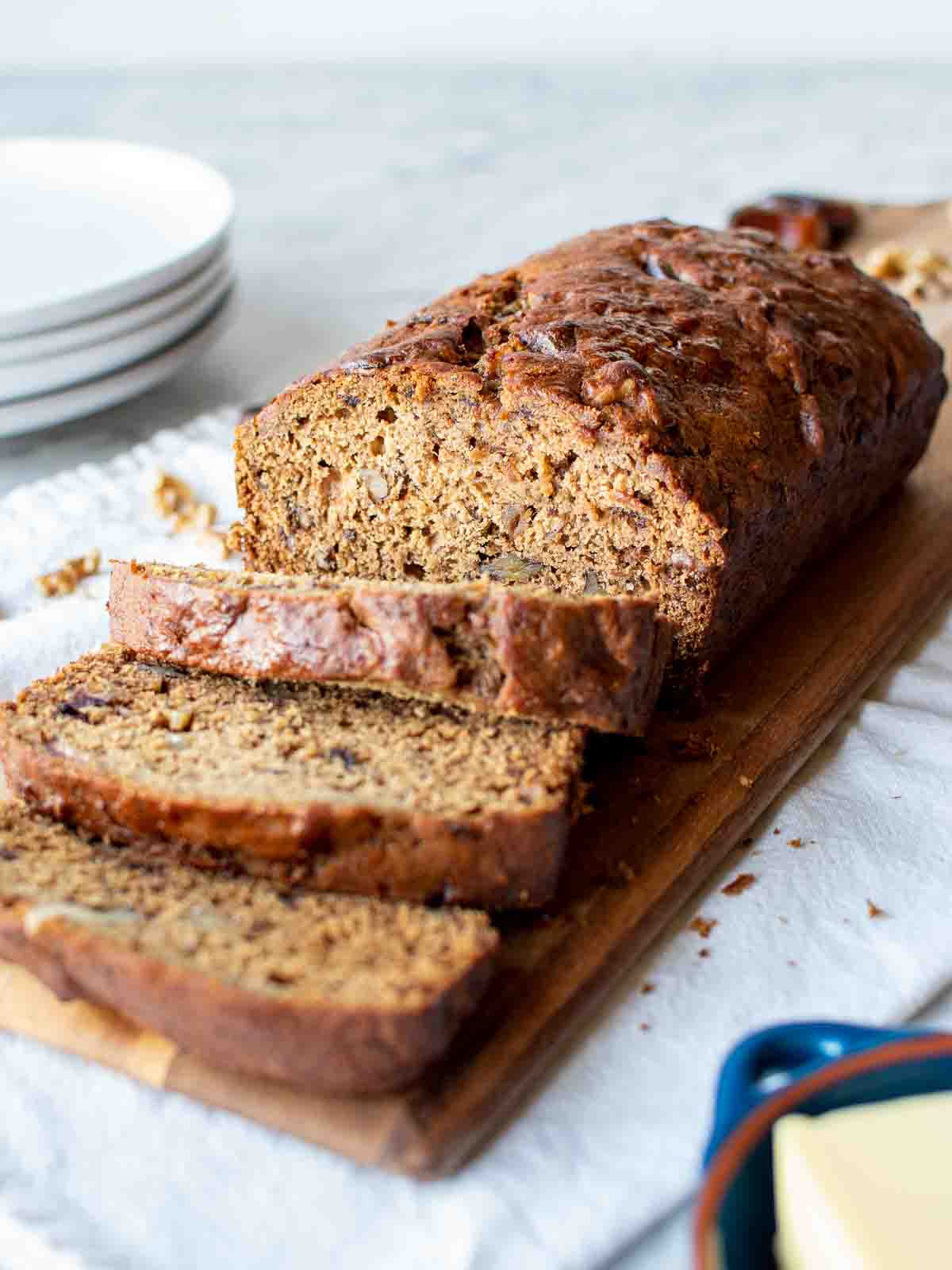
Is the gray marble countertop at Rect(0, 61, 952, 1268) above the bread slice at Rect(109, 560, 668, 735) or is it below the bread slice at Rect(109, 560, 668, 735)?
below

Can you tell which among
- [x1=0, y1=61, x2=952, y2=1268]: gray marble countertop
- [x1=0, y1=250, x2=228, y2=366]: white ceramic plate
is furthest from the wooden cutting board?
[x1=0, y1=61, x2=952, y2=1268]: gray marble countertop

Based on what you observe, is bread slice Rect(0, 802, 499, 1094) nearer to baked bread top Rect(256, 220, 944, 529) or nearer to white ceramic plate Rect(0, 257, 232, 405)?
baked bread top Rect(256, 220, 944, 529)

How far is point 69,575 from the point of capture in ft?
12.8

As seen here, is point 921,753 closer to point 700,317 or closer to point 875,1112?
point 700,317

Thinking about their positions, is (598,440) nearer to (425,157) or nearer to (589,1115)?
(589,1115)

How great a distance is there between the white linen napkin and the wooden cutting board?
50mm

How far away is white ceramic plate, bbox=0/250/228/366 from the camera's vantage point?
13.6ft

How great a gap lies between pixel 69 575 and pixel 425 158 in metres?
4.31

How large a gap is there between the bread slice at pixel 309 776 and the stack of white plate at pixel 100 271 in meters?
1.59

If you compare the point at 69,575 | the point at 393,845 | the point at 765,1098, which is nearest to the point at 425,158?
the point at 69,575

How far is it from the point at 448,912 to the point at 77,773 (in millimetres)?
726

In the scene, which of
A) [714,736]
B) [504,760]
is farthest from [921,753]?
[504,760]

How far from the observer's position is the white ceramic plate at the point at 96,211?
500cm

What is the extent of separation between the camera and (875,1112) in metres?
1.74
